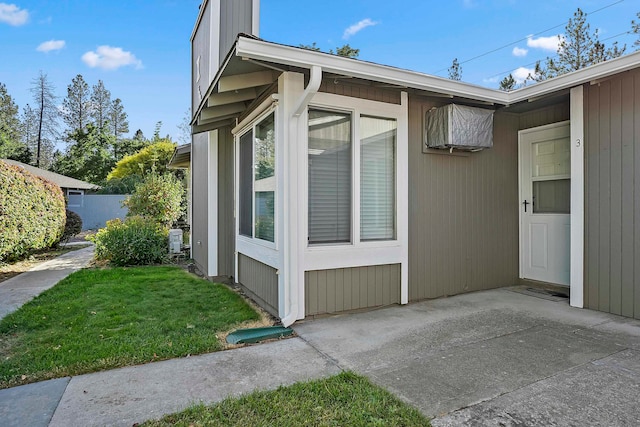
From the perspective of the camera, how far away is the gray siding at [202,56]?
6629 millimetres

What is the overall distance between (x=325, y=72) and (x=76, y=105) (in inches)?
1356

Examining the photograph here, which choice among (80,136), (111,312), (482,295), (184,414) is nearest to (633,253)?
(482,295)

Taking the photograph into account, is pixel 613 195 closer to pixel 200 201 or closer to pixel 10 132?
pixel 200 201

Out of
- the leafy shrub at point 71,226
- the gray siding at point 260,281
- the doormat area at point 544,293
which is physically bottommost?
the doormat area at point 544,293

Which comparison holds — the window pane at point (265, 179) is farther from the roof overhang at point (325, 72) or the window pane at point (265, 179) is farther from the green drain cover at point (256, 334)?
the green drain cover at point (256, 334)

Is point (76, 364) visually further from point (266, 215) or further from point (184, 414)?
point (266, 215)

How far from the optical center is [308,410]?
217cm

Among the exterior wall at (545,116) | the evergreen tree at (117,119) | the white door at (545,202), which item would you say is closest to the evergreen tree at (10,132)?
the evergreen tree at (117,119)

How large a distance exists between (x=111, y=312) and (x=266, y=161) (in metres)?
2.52

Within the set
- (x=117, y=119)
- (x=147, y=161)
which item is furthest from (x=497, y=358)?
(x=117, y=119)

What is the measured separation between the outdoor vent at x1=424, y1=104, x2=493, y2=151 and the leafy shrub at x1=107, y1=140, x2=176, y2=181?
1930 cm

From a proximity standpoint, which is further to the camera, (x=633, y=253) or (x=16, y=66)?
(x=16, y=66)

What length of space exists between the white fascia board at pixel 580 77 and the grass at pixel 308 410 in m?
3.82

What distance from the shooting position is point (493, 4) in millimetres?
13234
